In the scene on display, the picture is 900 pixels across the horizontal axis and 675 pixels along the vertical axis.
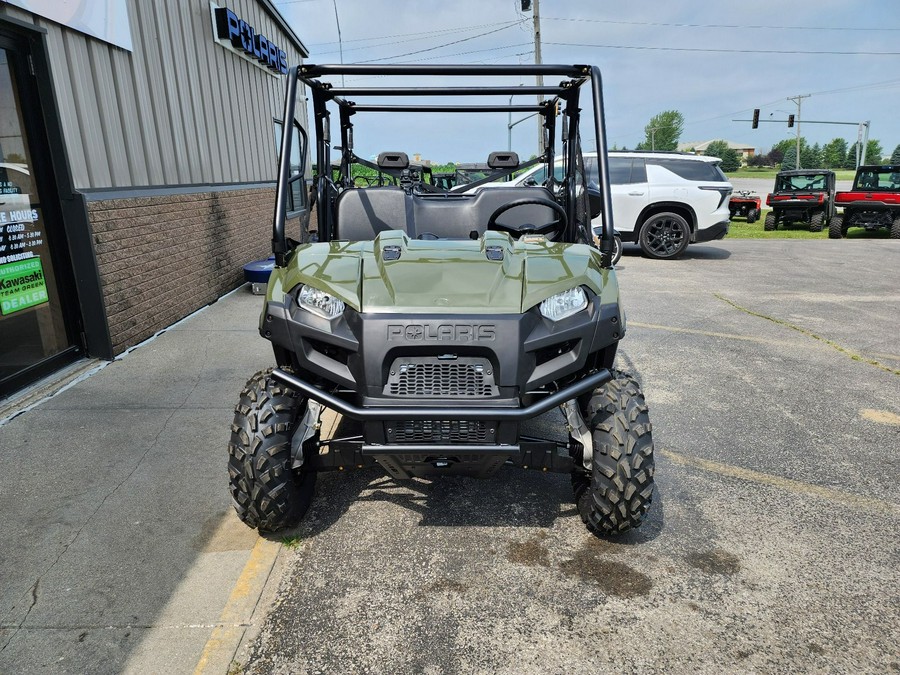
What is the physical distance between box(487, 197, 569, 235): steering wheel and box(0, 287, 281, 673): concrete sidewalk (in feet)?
6.77

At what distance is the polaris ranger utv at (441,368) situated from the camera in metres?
2.42

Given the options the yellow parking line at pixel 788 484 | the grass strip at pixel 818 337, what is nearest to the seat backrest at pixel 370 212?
the yellow parking line at pixel 788 484

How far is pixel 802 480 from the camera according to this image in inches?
138

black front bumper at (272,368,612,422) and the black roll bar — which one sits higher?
the black roll bar

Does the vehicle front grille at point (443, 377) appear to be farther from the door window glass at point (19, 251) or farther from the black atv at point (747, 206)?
the black atv at point (747, 206)

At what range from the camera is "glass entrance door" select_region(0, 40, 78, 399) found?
4438 millimetres

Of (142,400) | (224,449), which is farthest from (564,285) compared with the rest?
(142,400)

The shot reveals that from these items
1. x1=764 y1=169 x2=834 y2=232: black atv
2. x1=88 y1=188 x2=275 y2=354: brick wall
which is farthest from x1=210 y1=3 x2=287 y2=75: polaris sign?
x1=764 y1=169 x2=834 y2=232: black atv

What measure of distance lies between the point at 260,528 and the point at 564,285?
1.70 m

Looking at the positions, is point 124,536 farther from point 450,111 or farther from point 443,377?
point 450,111

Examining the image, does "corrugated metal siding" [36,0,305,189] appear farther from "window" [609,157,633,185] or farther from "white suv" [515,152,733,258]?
"window" [609,157,633,185]

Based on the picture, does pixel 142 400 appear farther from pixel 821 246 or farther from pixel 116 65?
pixel 821 246

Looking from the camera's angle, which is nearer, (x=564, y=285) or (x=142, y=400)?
(x=564, y=285)

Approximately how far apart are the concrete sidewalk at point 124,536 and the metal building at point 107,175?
70 centimetres
